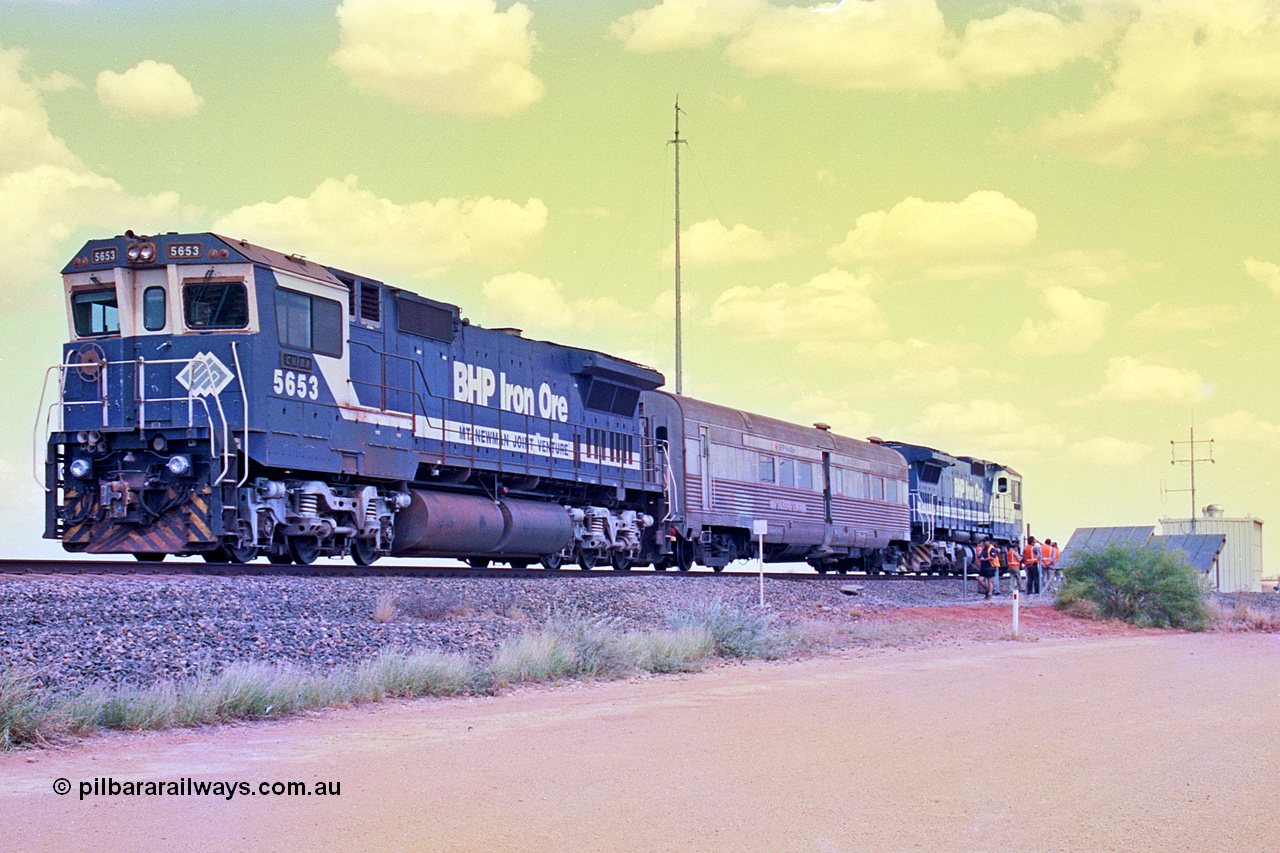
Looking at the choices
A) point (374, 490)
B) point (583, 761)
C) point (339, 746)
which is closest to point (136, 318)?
point (374, 490)

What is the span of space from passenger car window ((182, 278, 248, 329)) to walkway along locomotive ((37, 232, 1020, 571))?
0.06 ft

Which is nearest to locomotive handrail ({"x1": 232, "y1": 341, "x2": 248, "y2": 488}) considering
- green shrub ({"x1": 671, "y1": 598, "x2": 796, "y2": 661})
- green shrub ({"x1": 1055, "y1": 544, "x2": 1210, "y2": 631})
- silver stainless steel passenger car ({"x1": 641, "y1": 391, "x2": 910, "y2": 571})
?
green shrub ({"x1": 671, "y1": 598, "x2": 796, "y2": 661})

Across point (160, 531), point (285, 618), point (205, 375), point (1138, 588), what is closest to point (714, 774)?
point (285, 618)

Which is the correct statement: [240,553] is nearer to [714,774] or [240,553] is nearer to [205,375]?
[205,375]

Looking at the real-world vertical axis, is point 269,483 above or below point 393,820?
above

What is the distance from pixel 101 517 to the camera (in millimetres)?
15367

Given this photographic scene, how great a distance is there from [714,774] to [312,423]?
10.3 meters

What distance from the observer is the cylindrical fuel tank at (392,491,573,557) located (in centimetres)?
1839

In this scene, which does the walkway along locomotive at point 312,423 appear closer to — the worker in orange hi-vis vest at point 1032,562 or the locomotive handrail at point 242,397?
the locomotive handrail at point 242,397

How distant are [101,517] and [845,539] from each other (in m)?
21.7

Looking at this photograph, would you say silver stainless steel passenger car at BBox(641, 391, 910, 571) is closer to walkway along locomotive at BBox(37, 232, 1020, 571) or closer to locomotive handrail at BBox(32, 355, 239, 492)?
walkway along locomotive at BBox(37, 232, 1020, 571)

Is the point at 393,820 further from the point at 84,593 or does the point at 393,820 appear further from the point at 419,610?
the point at 419,610

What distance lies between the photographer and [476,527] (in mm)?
19328

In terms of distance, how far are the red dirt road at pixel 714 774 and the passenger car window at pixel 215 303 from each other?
656 cm
